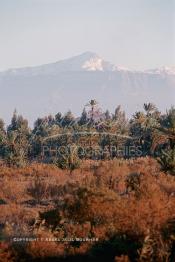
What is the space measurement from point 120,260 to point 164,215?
3.21 metres

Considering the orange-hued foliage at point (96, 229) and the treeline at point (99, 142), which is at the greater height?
the treeline at point (99, 142)

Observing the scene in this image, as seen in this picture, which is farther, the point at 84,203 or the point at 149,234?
the point at 84,203

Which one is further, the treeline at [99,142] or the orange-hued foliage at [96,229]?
the treeline at [99,142]

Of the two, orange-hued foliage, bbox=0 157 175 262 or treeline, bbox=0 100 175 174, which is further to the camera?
treeline, bbox=0 100 175 174

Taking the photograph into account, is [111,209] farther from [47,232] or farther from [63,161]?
[63,161]

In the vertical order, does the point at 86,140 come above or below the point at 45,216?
above

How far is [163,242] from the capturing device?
11836mm

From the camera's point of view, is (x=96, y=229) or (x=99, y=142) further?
(x=99, y=142)

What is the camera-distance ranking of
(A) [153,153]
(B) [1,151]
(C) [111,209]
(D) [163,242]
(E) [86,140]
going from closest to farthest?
(D) [163,242]
(C) [111,209]
(A) [153,153]
(E) [86,140]
(B) [1,151]

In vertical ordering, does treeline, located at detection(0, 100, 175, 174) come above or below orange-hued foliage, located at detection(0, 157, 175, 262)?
above

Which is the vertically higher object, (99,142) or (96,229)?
(99,142)

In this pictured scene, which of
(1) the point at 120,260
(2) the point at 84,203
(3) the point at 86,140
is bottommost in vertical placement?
(1) the point at 120,260

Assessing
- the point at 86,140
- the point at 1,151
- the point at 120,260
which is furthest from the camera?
the point at 1,151

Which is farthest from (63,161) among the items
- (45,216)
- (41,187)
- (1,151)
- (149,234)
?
(1,151)
